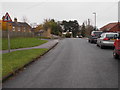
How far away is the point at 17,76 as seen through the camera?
5.64 m

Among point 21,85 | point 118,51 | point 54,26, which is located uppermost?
point 54,26

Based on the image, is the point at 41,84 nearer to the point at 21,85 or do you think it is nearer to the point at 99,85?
the point at 21,85

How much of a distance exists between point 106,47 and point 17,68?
9962 millimetres

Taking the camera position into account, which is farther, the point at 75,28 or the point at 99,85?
the point at 75,28

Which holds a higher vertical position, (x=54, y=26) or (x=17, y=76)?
(x=54, y=26)

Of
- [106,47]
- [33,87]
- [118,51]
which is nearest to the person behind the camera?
[33,87]

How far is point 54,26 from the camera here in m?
71.1

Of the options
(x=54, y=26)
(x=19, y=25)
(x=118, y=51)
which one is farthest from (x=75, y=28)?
(x=118, y=51)

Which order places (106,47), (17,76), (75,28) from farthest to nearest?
(75,28)
(106,47)
(17,76)

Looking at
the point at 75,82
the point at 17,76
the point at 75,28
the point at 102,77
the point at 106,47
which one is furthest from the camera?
the point at 75,28

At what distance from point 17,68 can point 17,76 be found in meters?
0.76

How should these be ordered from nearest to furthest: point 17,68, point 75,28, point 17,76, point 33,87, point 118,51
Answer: point 33,87
point 17,76
point 17,68
point 118,51
point 75,28

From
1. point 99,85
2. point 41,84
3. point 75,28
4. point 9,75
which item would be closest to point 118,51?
point 99,85

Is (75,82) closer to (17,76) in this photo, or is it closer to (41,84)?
(41,84)
